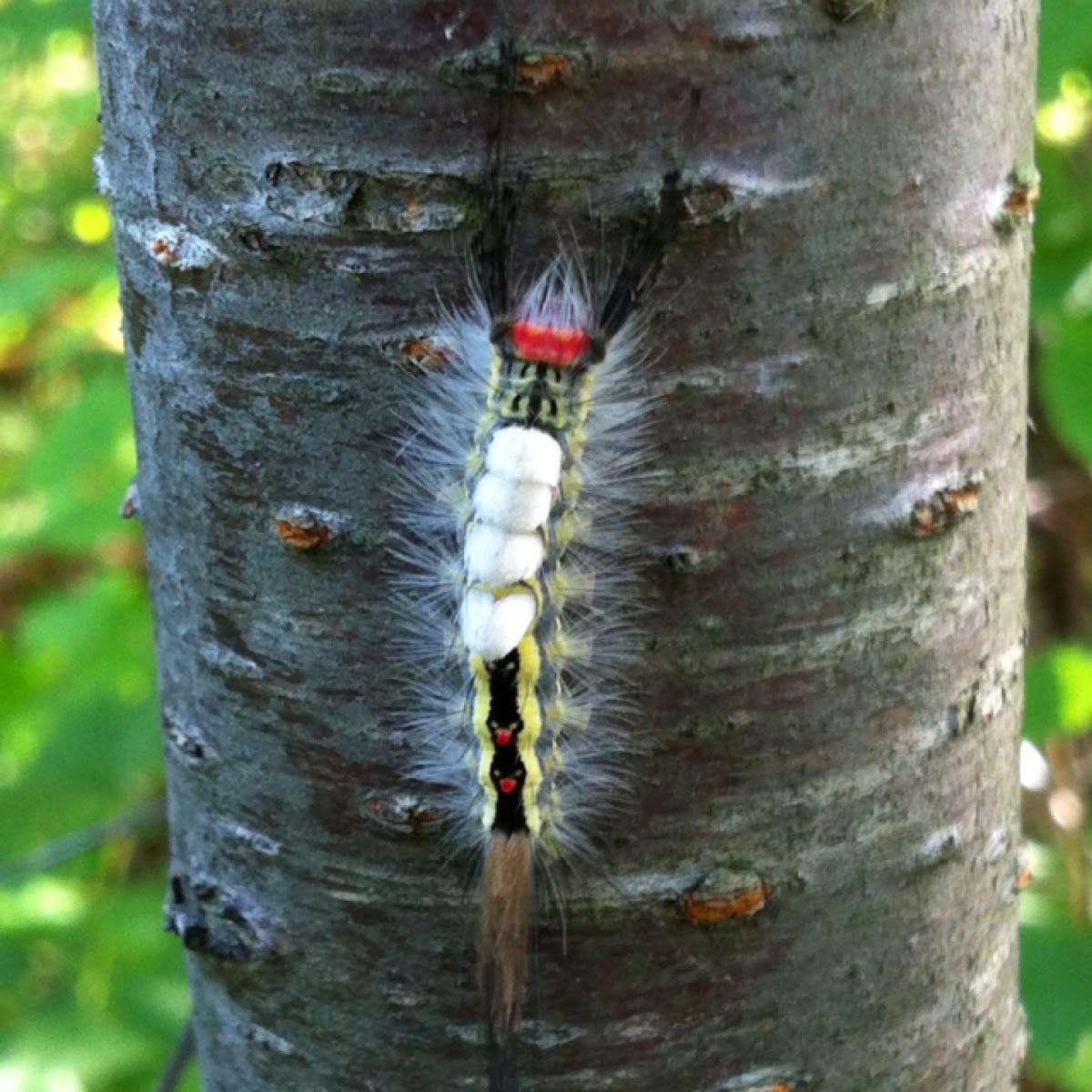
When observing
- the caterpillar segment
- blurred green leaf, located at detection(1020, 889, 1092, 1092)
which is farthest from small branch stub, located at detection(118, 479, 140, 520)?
blurred green leaf, located at detection(1020, 889, 1092, 1092)

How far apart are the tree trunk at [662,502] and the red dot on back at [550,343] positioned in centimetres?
8

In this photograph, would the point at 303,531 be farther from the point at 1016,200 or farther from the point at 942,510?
the point at 1016,200

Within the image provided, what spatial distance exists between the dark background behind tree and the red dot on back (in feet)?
4.63

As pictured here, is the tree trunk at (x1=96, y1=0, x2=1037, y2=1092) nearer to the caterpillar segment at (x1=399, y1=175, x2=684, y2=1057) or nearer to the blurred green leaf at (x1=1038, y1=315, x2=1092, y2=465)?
the caterpillar segment at (x1=399, y1=175, x2=684, y2=1057)

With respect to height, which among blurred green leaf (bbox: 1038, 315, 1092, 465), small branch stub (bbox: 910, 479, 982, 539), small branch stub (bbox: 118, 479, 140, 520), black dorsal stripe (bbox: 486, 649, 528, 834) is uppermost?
blurred green leaf (bbox: 1038, 315, 1092, 465)

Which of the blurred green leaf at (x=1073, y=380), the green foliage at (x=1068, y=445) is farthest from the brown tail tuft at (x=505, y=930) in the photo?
the blurred green leaf at (x=1073, y=380)

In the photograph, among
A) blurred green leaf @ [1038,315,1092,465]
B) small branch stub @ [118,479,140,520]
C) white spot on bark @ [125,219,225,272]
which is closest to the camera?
white spot on bark @ [125,219,225,272]

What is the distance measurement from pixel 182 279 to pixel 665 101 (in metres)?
0.44

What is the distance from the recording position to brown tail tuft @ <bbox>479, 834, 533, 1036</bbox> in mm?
1241

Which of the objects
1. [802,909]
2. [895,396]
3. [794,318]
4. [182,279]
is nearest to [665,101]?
[794,318]

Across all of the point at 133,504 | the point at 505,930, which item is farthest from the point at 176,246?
the point at 505,930

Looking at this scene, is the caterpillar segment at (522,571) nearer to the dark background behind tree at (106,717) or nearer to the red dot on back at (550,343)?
the red dot on back at (550,343)

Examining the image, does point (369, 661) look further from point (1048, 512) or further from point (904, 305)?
point (1048, 512)

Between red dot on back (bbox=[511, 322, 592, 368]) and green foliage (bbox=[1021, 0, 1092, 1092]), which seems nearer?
red dot on back (bbox=[511, 322, 592, 368])
